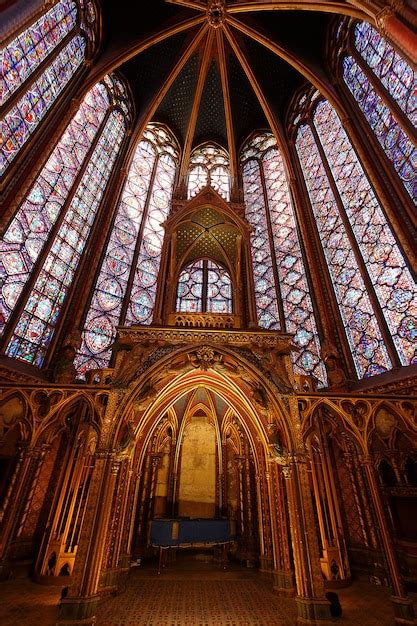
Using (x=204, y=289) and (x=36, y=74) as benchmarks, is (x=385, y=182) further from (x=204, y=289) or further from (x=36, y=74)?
(x=36, y=74)

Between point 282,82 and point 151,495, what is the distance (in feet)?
66.3

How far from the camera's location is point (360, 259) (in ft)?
30.1

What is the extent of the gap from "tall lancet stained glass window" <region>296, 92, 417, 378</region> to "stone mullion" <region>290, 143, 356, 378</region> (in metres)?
0.20

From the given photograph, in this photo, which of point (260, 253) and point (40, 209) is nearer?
point (40, 209)

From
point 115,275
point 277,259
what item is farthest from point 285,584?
point 277,259

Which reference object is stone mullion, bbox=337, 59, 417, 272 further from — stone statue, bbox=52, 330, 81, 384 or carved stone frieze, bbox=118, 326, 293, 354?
stone statue, bbox=52, 330, 81, 384

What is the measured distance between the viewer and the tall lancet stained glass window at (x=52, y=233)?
7.74 meters

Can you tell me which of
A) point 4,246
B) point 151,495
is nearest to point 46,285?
point 4,246

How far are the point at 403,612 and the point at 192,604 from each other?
3261 millimetres

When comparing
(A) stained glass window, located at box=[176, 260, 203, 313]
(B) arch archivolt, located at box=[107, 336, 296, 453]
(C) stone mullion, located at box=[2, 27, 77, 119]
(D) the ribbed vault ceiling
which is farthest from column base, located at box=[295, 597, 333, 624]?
(D) the ribbed vault ceiling

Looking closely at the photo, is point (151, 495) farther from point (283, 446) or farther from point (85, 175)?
point (85, 175)

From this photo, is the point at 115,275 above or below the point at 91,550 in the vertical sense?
above

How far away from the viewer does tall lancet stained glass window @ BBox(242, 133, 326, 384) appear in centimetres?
1012

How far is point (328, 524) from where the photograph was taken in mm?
6379
